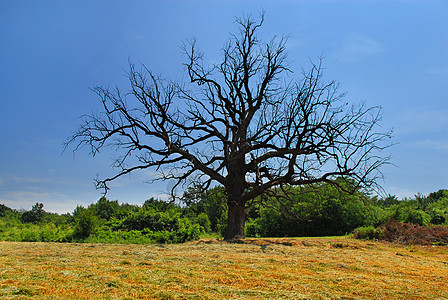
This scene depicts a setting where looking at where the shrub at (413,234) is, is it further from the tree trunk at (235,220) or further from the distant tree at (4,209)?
the distant tree at (4,209)

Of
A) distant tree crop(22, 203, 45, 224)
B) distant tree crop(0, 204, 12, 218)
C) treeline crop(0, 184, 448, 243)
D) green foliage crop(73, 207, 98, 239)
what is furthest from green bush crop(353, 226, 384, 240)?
distant tree crop(0, 204, 12, 218)

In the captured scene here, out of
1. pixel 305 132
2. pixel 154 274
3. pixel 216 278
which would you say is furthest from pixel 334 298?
pixel 305 132

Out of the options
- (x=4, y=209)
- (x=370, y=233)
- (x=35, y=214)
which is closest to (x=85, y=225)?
(x=370, y=233)

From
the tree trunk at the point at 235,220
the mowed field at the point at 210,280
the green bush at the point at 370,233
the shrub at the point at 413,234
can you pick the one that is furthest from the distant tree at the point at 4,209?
the shrub at the point at 413,234

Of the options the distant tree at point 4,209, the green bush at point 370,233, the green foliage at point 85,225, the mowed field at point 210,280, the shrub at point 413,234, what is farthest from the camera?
the distant tree at point 4,209

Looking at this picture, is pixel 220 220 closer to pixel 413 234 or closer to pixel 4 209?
pixel 413 234

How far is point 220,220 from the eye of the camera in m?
19.0

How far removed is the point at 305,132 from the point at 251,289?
8240 millimetres

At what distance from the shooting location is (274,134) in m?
12.4

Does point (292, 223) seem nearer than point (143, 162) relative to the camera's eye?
No

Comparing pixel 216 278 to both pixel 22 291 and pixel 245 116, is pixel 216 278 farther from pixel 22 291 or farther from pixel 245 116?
pixel 245 116

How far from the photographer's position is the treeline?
11250 millimetres

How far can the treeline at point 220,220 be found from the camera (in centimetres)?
1125

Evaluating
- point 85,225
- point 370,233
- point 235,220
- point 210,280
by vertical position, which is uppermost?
point 235,220
